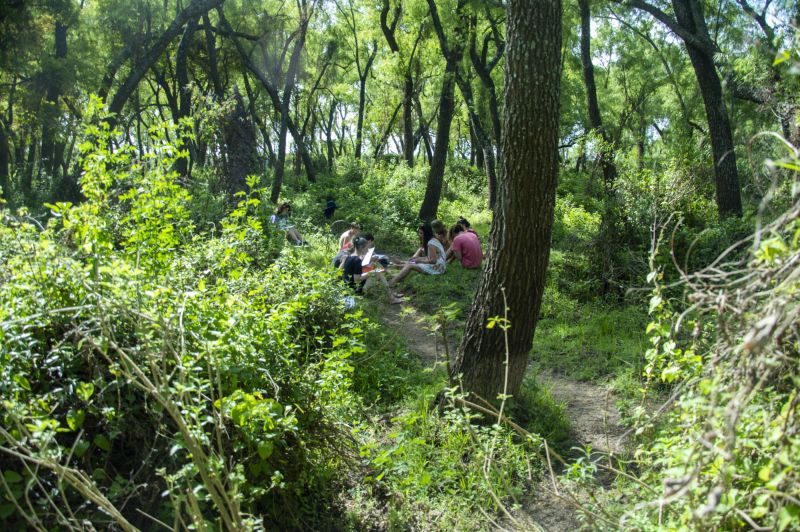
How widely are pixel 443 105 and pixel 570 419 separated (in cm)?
1125

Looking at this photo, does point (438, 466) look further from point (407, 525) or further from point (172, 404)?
point (172, 404)

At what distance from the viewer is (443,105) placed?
15500mm

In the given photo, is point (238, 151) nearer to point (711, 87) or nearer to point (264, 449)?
point (711, 87)

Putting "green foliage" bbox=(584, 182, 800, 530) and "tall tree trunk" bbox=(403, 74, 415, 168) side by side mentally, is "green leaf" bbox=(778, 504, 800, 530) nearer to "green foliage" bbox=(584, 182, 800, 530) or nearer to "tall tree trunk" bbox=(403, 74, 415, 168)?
"green foliage" bbox=(584, 182, 800, 530)

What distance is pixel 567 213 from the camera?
1565 centimetres

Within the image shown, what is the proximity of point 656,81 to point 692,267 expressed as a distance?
69.6 feet

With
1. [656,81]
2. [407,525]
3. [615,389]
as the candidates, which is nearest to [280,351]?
[407,525]

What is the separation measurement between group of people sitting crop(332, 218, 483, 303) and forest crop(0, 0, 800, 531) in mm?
62

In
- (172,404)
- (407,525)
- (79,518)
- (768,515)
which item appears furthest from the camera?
(407,525)

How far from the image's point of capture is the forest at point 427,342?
7.56 feet

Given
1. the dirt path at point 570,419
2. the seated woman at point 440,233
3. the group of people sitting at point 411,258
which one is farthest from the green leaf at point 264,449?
the seated woman at point 440,233

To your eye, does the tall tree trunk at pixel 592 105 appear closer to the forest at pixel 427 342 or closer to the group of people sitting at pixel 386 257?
the forest at pixel 427 342

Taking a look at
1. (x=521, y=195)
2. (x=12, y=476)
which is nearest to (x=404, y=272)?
(x=521, y=195)

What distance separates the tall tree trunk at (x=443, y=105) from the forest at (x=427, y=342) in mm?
102
